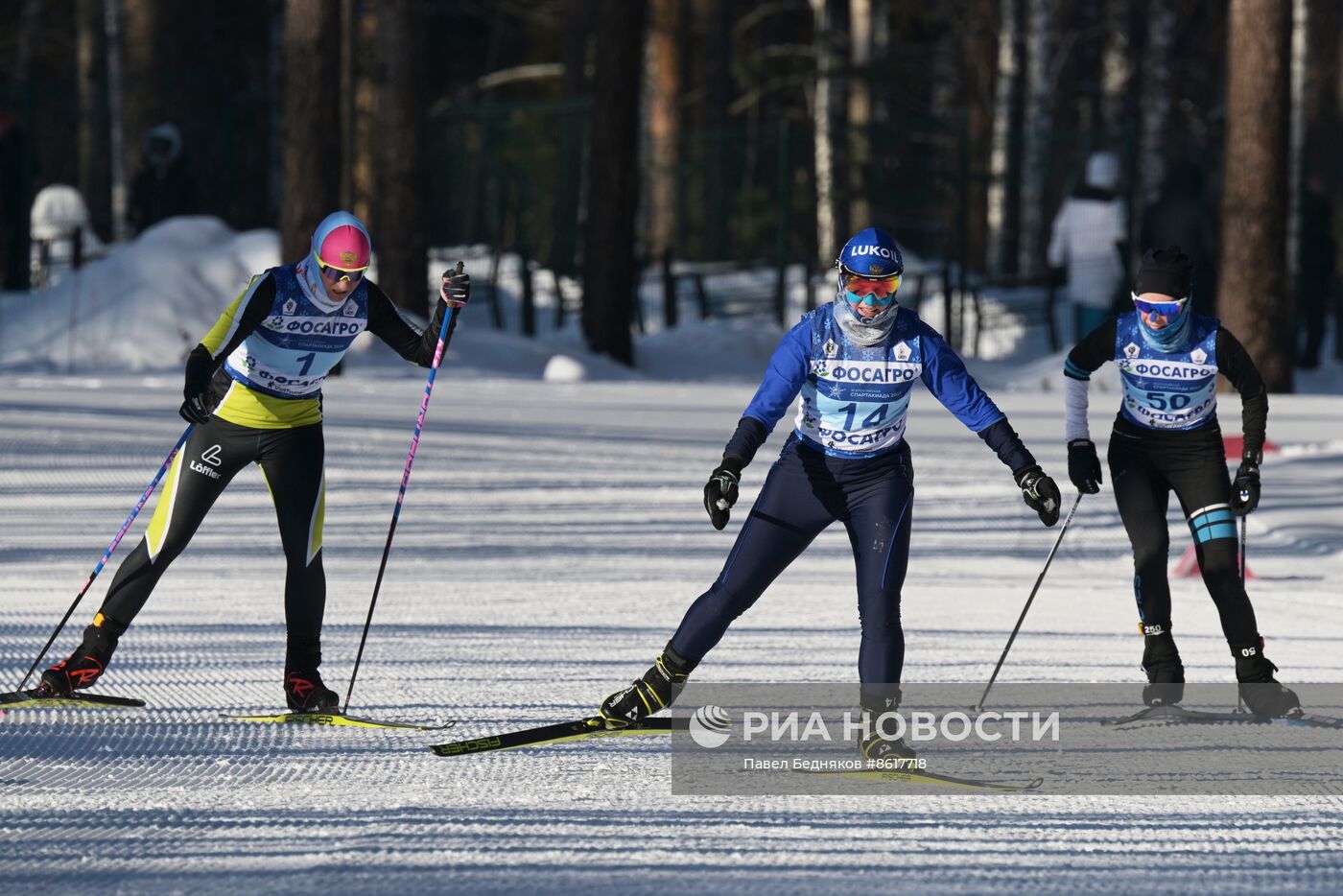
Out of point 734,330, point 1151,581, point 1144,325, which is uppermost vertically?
point 1144,325

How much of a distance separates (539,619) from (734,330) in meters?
13.5

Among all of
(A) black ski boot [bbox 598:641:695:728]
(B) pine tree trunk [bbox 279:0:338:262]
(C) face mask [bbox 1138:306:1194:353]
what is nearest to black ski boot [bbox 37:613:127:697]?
(A) black ski boot [bbox 598:641:695:728]

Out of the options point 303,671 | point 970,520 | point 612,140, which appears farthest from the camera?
point 612,140

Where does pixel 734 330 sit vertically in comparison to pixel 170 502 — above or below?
below

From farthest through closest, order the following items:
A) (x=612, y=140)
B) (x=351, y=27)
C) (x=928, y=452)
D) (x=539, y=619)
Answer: (x=351, y=27) < (x=612, y=140) < (x=928, y=452) < (x=539, y=619)

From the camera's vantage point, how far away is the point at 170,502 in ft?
24.1

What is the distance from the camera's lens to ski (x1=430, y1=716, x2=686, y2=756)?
6.63 m

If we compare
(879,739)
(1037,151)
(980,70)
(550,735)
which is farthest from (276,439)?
(980,70)

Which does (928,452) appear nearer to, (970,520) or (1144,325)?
(970,520)

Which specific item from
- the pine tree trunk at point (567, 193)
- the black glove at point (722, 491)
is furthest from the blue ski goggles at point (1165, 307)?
the pine tree trunk at point (567, 193)

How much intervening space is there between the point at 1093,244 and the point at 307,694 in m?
12.5

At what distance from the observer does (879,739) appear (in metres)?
6.41

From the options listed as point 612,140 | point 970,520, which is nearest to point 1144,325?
point 970,520

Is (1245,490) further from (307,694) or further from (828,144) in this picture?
(828,144)
